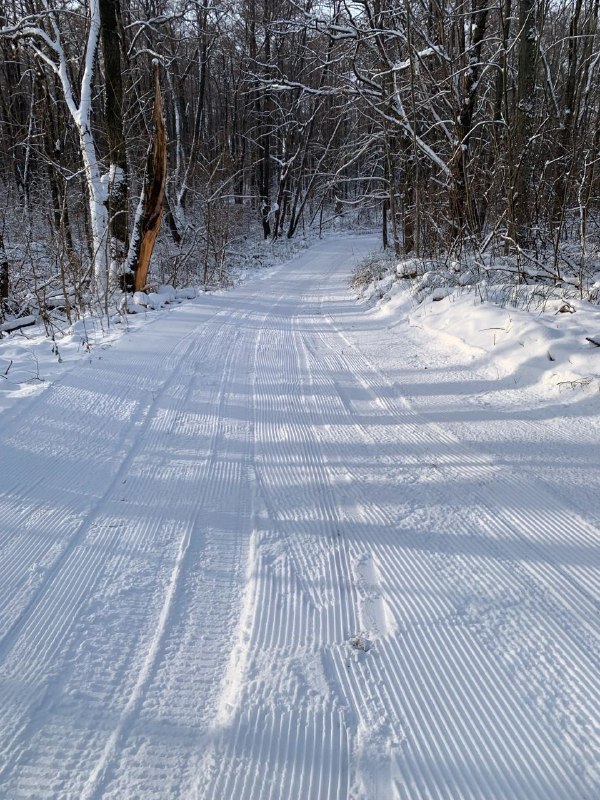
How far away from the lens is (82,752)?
4.79 feet

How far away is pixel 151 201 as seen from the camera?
9359mm

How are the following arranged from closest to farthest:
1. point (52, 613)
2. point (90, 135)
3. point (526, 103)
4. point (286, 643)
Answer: point (286, 643) → point (52, 613) → point (526, 103) → point (90, 135)

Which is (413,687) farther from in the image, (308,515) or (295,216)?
(295,216)

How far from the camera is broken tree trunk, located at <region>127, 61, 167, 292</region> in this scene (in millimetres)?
9062

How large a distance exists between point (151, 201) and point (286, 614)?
9.09 meters

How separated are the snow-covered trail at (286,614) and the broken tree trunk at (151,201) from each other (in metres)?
6.33

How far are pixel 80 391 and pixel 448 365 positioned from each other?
142 inches

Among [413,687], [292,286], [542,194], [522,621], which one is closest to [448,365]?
[522,621]

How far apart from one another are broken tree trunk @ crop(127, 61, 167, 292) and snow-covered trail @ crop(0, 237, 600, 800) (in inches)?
249

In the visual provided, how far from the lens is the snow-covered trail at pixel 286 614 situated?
144cm

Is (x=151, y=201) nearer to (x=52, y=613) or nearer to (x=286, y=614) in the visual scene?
(x=52, y=613)

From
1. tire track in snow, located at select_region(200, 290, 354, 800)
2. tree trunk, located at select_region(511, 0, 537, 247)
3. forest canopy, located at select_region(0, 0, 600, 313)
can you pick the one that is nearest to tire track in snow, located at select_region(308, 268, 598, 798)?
tire track in snow, located at select_region(200, 290, 354, 800)

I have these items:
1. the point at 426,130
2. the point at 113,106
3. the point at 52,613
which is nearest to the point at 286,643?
the point at 52,613

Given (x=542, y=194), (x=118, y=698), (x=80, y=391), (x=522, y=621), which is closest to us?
(x=118, y=698)
